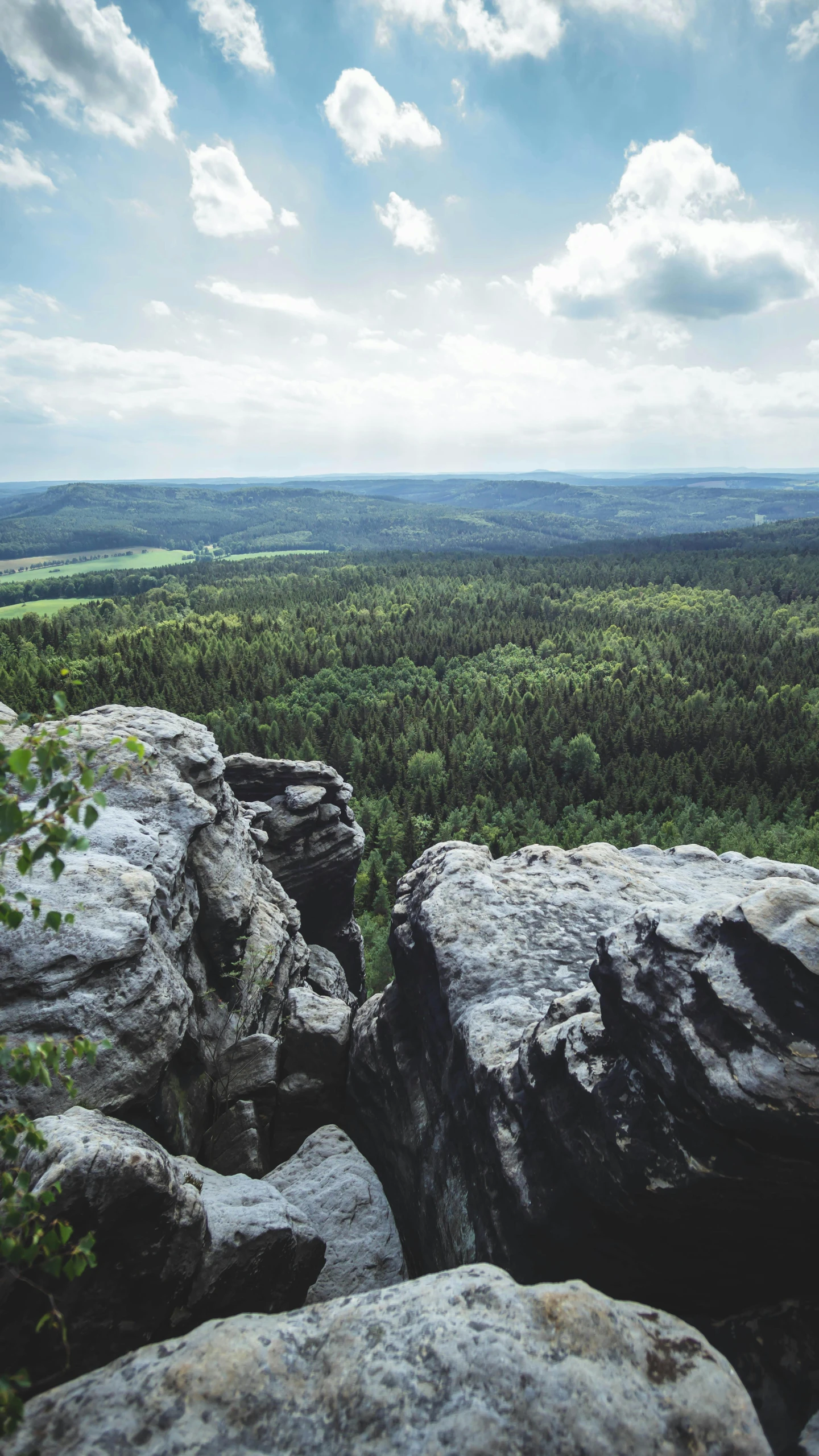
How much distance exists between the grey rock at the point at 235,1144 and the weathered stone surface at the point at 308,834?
16910 mm

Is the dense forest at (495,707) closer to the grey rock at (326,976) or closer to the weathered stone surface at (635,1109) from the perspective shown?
the grey rock at (326,976)

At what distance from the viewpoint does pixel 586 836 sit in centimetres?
7138


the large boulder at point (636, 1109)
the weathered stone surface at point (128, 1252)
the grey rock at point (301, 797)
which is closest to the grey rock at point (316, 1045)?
the large boulder at point (636, 1109)

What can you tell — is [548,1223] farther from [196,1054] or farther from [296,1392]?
[196,1054]

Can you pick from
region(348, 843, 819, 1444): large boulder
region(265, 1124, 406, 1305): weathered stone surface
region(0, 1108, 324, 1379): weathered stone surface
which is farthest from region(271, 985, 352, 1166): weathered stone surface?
region(0, 1108, 324, 1379): weathered stone surface

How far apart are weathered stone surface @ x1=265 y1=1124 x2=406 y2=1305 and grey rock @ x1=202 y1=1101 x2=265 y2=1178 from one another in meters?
0.91

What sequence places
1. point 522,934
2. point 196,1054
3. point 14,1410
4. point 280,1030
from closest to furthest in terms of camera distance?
point 14,1410, point 196,1054, point 522,934, point 280,1030

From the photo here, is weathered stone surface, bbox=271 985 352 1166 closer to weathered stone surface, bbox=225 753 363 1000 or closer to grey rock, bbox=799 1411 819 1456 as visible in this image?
weathered stone surface, bbox=225 753 363 1000

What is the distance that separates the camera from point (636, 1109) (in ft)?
31.5

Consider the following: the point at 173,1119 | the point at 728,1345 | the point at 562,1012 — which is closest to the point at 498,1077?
the point at 562,1012

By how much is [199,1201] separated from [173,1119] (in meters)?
4.72

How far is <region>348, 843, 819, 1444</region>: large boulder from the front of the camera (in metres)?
8.31

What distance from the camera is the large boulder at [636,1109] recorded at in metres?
8.31

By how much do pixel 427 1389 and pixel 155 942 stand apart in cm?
995
